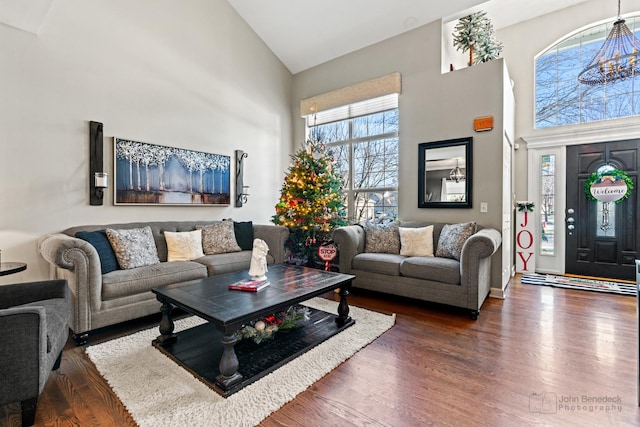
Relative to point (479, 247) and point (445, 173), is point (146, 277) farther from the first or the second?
point (445, 173)

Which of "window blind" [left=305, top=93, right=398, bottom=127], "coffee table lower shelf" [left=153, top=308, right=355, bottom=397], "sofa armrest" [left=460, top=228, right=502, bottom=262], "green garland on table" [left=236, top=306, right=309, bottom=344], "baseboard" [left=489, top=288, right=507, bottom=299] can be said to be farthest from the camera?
"window blind" [left=305, top=93, right=398, bottom=127]

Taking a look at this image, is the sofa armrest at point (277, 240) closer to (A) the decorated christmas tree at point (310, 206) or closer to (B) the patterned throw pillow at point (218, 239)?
(A) the decorated christmas tree at point (310, 206)

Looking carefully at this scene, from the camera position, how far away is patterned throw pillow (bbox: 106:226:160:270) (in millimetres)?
2957

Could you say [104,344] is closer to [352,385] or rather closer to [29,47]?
[352,385]

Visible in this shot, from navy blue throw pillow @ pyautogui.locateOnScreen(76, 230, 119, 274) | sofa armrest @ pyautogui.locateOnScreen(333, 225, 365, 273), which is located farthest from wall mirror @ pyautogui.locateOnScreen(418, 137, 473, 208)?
navy blue throw pillow @ pyautogui.locateOnScreen(76, 230, 119, 274)

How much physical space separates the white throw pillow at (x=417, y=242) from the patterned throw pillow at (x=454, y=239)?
13 cm

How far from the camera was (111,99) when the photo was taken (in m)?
3.46

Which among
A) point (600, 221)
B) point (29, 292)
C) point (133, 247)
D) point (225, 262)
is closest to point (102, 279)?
point (133, 247)

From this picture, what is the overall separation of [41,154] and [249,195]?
2.61 m

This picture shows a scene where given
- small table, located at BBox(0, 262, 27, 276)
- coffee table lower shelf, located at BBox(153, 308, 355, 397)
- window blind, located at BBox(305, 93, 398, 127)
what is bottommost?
coffee table lower shelf, located at BBox(153, 308, 355, 397)

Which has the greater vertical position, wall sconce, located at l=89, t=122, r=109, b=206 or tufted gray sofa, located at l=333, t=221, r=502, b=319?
wall sconce, located at l=89, t=122, r=109, b=206

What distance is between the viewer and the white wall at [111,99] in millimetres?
2889

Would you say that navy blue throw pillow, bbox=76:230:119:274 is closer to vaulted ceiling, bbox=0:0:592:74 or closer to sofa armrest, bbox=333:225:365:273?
sofa armrest, bbox=333:225:365:273

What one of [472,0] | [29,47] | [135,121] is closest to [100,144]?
[135,121]
